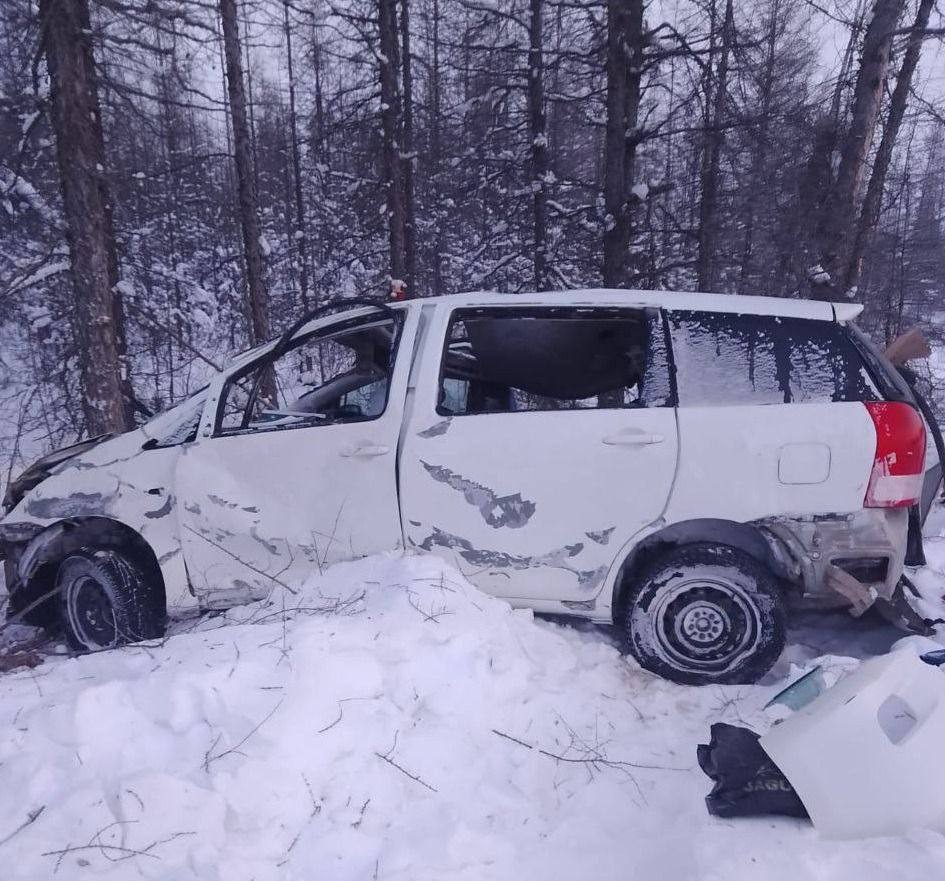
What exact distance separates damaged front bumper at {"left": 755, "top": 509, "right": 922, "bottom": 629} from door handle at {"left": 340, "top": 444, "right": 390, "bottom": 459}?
192 cm

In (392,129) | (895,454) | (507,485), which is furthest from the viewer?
(392,129)

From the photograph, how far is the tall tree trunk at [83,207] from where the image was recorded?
6.28 m

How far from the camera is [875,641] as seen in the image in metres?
3.68

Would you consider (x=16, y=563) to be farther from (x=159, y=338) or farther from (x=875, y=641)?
(x=159, y=338)

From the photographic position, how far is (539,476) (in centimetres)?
333

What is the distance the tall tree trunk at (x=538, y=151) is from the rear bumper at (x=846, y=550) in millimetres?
9416

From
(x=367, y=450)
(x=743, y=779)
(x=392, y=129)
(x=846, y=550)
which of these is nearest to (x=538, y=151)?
(x=392, y=129)

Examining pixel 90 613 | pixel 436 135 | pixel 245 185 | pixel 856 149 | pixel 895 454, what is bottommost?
pixel 90 613

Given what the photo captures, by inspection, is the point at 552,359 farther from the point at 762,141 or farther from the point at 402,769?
the point at 762,141

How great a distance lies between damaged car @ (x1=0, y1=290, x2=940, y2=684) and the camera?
3184 millimetres

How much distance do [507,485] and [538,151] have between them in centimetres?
1063

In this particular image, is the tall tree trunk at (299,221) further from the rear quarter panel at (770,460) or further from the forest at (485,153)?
the rear quarter panel at (770,460)

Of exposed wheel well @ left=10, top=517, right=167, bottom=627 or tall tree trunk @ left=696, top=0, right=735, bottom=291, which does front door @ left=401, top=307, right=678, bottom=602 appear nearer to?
exposed wheel well @ left=10, top=517, right=167, bottom=627

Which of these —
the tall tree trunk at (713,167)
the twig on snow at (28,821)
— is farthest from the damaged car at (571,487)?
the tall tree trunk at (713,167)
